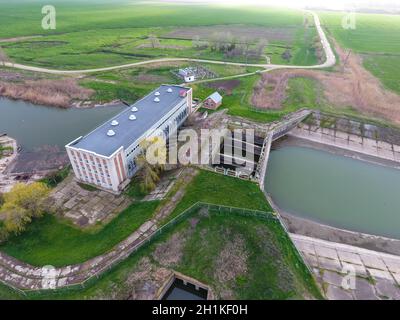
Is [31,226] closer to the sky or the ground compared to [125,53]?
closer to the ground

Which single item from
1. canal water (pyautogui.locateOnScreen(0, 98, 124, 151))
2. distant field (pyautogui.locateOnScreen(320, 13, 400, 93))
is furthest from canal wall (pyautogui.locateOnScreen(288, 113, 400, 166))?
canal water (pyautogui.locateOnScreen(0, 98, 124, 151))

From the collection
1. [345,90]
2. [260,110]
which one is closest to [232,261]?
[260,110]

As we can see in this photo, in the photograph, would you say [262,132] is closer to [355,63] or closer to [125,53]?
[355,63]

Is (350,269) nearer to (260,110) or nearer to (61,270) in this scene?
(61,270)

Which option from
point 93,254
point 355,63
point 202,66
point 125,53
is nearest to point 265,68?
point 202,66

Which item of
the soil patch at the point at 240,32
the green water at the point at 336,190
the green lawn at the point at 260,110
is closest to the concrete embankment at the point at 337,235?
the green water at the point at 336,190

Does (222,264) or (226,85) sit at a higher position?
(226,85)

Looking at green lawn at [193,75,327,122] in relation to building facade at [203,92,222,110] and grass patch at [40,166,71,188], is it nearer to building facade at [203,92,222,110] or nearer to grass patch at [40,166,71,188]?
building facade at [203,92,222,110]
